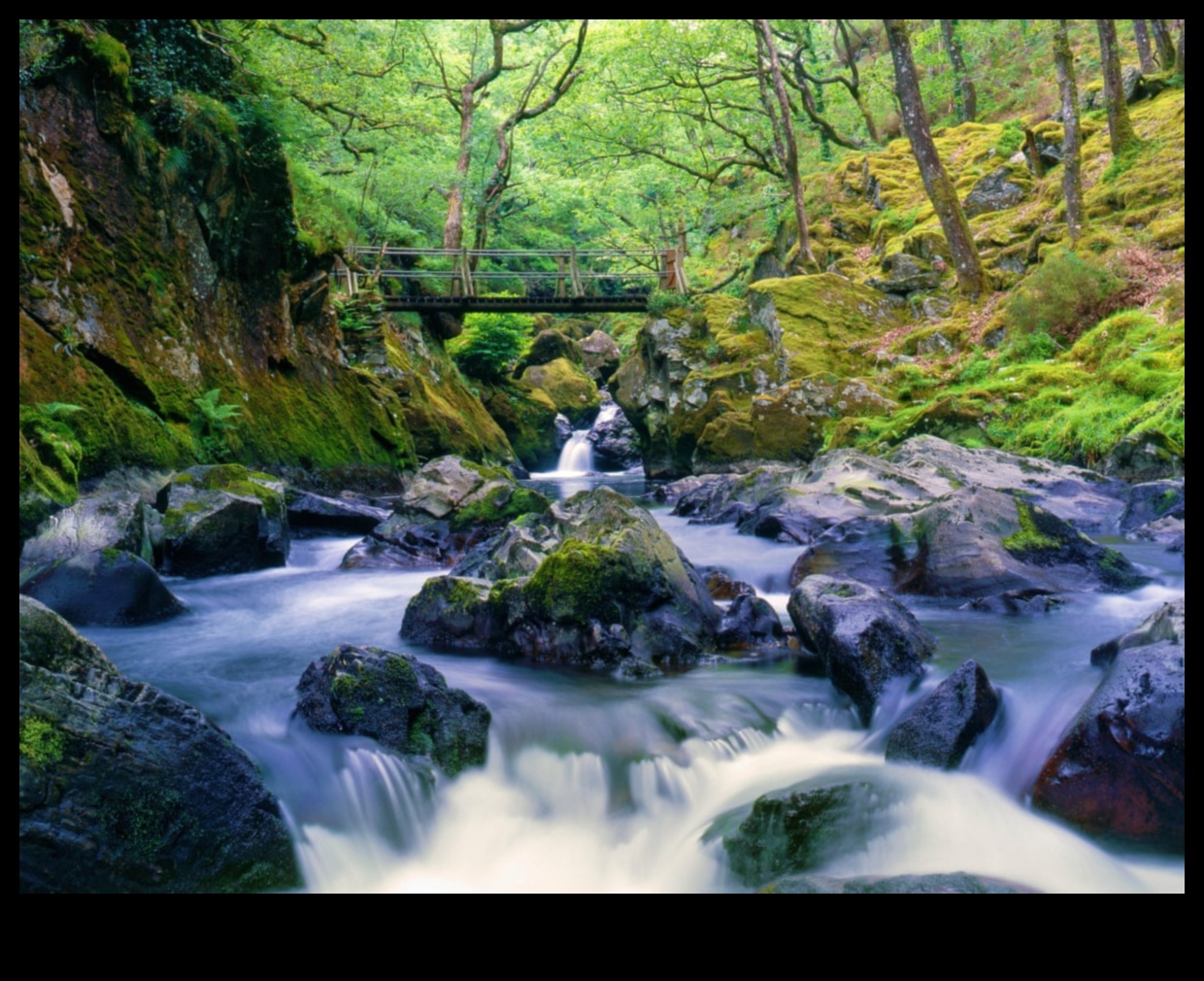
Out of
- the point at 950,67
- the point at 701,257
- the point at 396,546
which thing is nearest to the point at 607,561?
the point at 396,546

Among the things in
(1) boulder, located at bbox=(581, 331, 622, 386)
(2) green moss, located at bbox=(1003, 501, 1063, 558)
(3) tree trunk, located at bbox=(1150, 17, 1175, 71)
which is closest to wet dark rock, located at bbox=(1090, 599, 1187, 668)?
(2) green moss, located at bbox=(1003, 501, 1063, 558)

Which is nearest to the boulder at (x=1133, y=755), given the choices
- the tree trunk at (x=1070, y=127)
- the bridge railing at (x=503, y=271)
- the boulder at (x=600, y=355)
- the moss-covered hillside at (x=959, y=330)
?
the moss-covered hillside at (x=959, y=330)

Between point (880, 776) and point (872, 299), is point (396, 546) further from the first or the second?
point (872, 299)

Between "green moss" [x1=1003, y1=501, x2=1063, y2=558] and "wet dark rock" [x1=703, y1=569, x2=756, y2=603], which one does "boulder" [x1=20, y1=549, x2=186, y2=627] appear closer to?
"wet dark rock" [x1=703, y1=569, x2=756, y2=603]

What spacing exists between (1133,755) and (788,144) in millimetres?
17400

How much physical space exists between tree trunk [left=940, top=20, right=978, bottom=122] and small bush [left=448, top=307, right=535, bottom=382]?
11.8 meters

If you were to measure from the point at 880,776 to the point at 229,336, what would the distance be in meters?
8.05

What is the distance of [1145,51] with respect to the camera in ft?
48.8

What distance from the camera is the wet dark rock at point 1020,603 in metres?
4.48

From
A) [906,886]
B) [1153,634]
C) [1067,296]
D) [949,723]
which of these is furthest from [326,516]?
[1067,296]

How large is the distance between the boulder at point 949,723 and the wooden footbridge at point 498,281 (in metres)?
14.0

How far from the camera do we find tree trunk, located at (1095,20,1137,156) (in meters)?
9.76

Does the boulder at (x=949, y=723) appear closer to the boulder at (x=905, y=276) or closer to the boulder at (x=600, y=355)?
the boulder at (x=905, y=276)

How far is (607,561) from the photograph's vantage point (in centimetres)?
487
